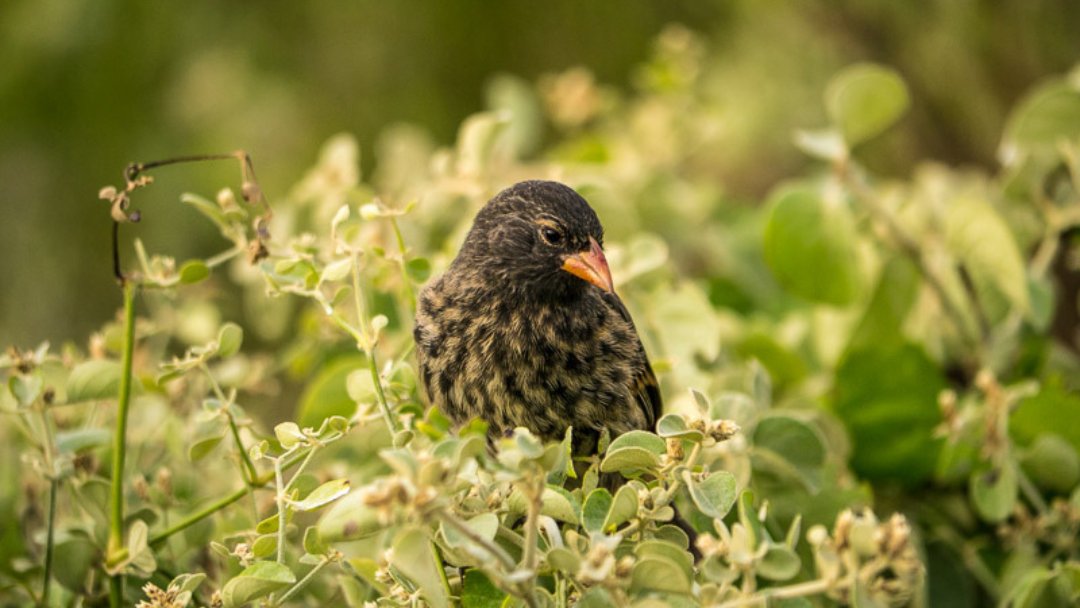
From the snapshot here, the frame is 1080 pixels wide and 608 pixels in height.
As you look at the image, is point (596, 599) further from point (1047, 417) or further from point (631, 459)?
point (1047, 417)

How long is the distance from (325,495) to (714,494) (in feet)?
1.53

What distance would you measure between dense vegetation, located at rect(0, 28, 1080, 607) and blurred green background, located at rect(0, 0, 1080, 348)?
79.1 inches

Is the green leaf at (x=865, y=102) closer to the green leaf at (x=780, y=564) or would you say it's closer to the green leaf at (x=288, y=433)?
the green leaf at (x=780, y=564)

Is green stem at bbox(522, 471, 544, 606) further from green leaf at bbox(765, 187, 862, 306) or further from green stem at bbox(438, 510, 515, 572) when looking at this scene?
green leaf at bbox(765, 187, 862, 306)

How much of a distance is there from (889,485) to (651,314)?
581mm

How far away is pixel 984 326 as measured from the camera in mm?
2393

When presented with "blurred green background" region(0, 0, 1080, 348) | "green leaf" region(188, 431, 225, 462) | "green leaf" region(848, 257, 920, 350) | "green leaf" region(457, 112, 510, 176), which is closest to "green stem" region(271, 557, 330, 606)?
"green leaf" region(188, 431, 225, 462)

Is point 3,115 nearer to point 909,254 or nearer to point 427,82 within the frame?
point 427,82

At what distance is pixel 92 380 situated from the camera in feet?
5.54

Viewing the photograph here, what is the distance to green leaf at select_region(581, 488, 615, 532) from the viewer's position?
1327 millimetres

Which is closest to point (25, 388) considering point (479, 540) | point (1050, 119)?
point (479, 540)

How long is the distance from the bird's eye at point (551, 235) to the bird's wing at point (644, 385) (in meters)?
0.13

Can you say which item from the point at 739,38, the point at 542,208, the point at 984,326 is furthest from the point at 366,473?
the point at 739,38

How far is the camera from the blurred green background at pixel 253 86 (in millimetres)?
4812
